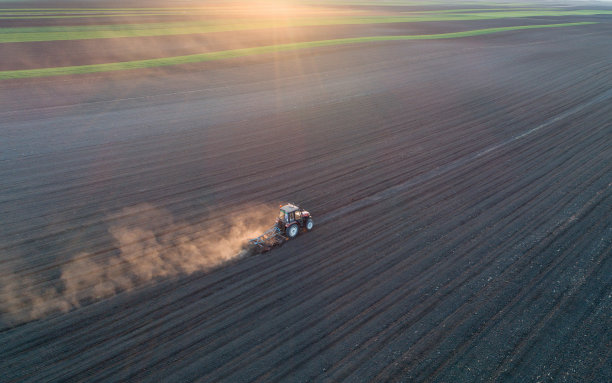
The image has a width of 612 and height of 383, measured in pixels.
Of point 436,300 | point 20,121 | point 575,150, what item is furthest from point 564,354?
point 20,121

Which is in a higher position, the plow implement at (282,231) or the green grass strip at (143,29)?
the green grass strip at (143,29)

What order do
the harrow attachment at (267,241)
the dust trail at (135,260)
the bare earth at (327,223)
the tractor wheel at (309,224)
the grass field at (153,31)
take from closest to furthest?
1. the bare earth at (327,223)
2. the dust trail at (135,260)
3. the harrow attachment at (267,241)
4. the tractor wheel at (309,224)
5. the grass field at (153,31)

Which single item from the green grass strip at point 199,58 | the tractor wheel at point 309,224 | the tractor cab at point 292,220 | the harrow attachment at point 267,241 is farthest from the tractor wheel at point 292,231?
the green grass strip at point 199,58

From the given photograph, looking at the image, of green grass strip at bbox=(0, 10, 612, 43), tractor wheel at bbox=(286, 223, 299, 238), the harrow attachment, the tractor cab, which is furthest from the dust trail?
green grass strip at bbox=(0, 10, 612, 43)

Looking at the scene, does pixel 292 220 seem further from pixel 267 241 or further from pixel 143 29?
pixel 143 29

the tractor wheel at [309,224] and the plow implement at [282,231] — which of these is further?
the tractor wheel at [309,224]

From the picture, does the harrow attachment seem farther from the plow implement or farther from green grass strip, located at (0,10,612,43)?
green grass strip, located at (0,10,612,43)

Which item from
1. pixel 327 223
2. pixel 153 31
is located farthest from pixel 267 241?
pixel 153 31

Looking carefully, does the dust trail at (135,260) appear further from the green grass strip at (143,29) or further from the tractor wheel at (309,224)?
the green grass strip at (143,29)
